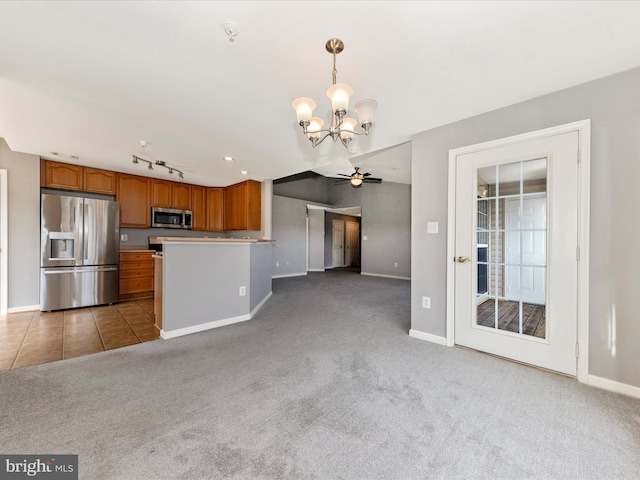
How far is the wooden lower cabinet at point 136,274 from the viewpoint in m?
4.46

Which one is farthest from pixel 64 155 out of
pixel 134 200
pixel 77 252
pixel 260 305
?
pixel 260 305

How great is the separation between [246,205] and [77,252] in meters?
2.83

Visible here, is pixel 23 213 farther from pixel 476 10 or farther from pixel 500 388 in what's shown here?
pixel 500 388

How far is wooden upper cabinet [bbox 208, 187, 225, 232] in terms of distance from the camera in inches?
231

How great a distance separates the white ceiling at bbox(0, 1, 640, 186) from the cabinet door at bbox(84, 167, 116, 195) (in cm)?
155

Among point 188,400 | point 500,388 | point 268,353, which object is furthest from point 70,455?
point 500,388

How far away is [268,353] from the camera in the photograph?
2377 mm

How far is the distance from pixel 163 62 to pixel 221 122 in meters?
0.95

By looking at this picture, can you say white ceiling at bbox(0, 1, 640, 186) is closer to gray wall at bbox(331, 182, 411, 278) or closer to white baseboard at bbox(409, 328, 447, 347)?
white baseboard at bbox(409, 328, 447, 347)

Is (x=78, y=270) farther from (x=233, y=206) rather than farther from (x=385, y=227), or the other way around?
(x=385, y=227)

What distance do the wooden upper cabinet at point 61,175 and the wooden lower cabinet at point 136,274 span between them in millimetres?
1364

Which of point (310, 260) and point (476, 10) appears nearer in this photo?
point (476, 10)

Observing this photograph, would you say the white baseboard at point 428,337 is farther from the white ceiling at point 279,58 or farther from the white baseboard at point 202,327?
→ the white ceiling at point 279,58

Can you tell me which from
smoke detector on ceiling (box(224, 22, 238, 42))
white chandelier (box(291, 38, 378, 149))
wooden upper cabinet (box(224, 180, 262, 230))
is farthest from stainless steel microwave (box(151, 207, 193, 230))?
smoke detector on ceiling (box(224, 22, 238, 42))
